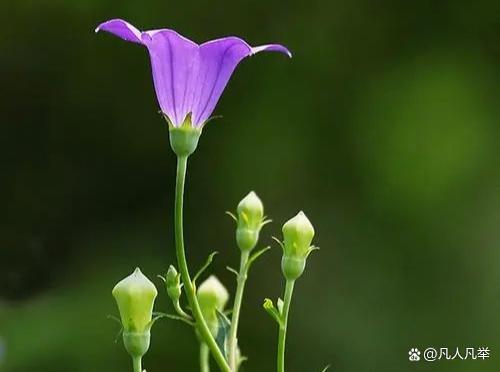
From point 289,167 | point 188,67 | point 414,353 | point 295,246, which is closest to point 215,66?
point 188,67

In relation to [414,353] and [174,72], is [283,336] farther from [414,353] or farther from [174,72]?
[414,353]

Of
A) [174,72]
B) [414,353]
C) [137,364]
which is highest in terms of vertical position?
[174,72]

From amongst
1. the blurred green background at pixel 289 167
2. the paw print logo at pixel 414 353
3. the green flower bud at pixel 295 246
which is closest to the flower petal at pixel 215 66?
the green flower bud at pixel 295 246

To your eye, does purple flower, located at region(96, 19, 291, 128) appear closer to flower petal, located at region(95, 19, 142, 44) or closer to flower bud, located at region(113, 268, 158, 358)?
flower petal, located at region(95, 19, 142, 44)

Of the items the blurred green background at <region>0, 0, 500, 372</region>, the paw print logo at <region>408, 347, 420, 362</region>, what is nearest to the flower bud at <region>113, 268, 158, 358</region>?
the paw print logo at <region>408, 347, 420, 362</region>

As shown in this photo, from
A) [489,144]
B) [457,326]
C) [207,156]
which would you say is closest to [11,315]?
[207,156]

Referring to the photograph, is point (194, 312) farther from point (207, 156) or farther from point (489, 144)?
point (489, 144)
